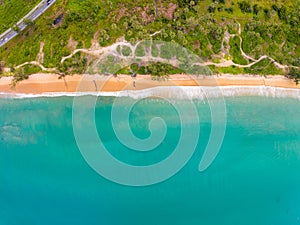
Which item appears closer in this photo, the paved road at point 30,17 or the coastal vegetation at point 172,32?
the coastal vegetation at point 172,32

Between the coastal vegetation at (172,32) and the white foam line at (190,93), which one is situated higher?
the coastal vegetation at (172,32)

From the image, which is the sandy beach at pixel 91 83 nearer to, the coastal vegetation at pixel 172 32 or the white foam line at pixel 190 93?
the white foam line at pixel 190 93

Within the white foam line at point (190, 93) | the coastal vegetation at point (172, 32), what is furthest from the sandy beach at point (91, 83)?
the coastal vegetation at point (172, 32)

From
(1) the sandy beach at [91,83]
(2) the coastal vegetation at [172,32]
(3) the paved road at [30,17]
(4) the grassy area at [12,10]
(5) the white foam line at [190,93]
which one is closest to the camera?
(5) the white foam line at [190,93]

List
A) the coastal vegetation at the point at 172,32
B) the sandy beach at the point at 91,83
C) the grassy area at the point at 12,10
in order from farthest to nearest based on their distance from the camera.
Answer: the grassy area at the point at 12,10 < the coastal vegetation at the point at 172,32 < the sandy beach at the point at 91,83

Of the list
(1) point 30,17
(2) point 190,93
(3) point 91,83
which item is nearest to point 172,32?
(2) point 190,93

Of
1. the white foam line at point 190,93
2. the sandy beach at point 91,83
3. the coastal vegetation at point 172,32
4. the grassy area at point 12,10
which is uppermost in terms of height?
the grassy area at point 12,10

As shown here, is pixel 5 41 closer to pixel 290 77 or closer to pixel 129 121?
pixel 129 121
